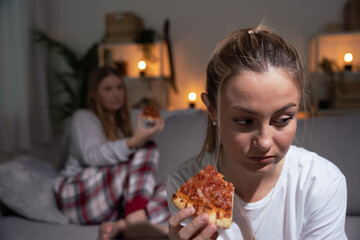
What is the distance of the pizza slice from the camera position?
31.8 inches

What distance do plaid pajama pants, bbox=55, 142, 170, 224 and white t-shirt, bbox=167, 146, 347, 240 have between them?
76 centimetres

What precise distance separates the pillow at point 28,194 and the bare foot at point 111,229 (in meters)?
0.30

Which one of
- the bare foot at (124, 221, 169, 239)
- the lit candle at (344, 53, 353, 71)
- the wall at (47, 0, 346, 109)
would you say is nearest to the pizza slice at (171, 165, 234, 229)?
the bare foot at (124, 221, 169, 239)

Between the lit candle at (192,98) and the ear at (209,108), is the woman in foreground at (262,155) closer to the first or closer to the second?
the ear at (209,108)

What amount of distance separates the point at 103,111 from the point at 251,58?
1.70 metres

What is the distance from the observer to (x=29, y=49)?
4.23 m

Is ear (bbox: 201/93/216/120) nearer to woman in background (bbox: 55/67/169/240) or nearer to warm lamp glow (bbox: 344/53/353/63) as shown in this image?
woman in background (bbox: 55/67/169/240)

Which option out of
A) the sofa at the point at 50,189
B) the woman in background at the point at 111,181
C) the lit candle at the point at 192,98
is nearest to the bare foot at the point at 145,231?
the woman in background at the point at 111,181

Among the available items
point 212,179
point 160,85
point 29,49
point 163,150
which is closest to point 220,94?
point 212,179

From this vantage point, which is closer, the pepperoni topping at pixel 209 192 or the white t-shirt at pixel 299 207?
the pepperoni topping at pixel 209 192

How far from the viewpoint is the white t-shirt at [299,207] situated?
3.36 ft

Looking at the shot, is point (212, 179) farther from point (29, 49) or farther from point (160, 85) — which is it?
point (29, 49)

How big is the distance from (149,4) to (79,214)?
3.57 metres

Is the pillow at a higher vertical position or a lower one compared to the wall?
lower
